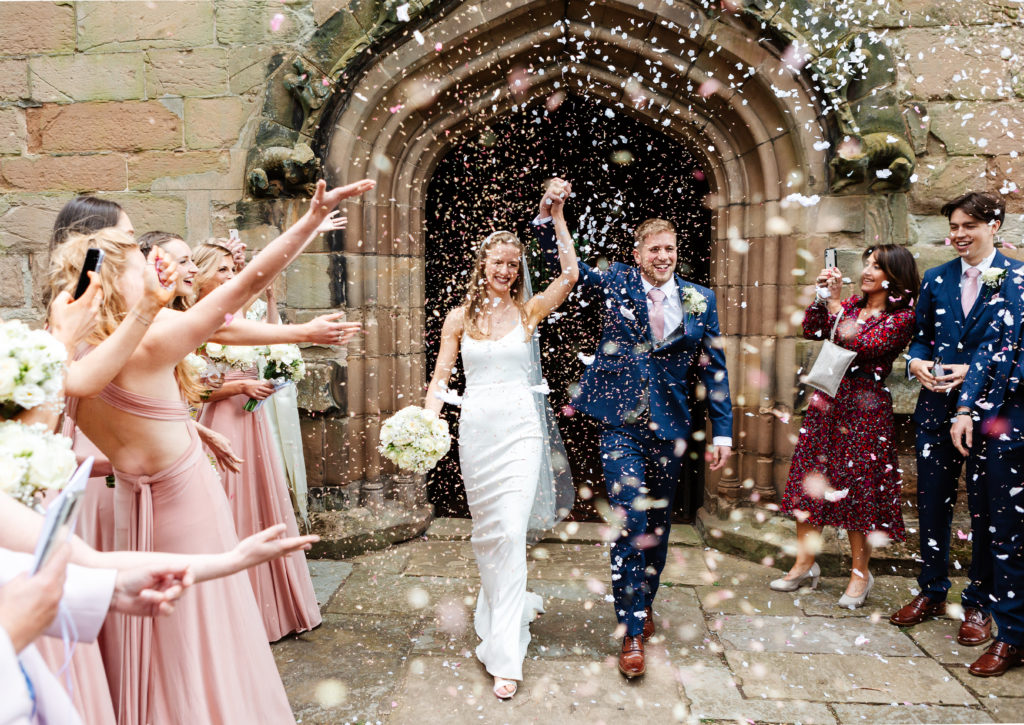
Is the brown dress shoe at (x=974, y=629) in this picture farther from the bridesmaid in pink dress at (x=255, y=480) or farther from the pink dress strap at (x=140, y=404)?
the pink dress strap at (x=140, y=404)

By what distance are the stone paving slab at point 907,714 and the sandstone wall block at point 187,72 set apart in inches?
211

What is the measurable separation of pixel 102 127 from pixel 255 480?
10.8 ft

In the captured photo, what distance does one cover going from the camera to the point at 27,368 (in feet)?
5.26

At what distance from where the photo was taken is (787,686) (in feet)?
10.2

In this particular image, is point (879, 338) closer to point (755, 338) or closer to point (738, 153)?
point (755, 338)

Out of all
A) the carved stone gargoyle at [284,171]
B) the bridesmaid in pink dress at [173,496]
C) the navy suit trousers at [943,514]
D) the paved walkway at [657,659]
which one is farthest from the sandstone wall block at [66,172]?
the navy suit trousers at [943,514]

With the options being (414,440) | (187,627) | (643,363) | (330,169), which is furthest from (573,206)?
(187,627)

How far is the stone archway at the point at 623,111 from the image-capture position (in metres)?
4.67

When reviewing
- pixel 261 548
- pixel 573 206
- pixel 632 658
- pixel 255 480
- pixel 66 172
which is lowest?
pixel 632 658

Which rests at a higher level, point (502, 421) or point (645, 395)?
point (645, 395)

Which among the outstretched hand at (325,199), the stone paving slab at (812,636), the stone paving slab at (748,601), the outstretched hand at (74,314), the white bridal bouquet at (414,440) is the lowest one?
the stone paving slab at (748,601)

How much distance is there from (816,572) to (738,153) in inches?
114

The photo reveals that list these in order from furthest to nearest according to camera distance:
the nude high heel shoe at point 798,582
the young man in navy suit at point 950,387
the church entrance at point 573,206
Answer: the church entrance at point 573,206
the nude high heel shoe at point 798,582
the young man in navy suit at point 950,387

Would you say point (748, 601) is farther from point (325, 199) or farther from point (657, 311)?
point (325, 199)
